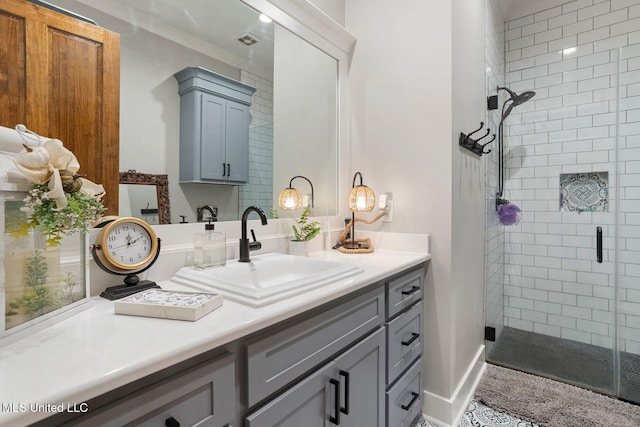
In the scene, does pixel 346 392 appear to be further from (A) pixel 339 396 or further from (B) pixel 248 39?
(B) pixel 248 39

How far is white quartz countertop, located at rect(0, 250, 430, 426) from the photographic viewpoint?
0.45 meters

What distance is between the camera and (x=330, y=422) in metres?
1.01

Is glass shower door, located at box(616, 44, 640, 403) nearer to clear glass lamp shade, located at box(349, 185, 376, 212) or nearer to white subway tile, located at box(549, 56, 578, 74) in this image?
white subway tile, located at box(549, 56, 578, 74)

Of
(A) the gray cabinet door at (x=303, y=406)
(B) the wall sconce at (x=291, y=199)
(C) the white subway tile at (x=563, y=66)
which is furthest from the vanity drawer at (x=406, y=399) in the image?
(C) the white subway tile at (x=563, y=66)

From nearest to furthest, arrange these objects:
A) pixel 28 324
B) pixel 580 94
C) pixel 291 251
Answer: pixel 28 324 → pixel 291 251 → pixel 580 94

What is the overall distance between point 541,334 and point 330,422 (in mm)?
2447

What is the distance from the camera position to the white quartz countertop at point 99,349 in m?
0.45

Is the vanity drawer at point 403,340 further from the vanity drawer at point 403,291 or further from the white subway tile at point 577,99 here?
the white subway tile at point 577,99

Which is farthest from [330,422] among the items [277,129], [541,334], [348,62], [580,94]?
[580,94]

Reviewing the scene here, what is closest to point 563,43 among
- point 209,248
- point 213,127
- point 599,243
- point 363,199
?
point 599,243

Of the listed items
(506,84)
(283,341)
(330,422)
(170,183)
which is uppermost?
(506,84)

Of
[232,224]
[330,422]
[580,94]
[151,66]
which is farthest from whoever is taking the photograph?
[580,94]

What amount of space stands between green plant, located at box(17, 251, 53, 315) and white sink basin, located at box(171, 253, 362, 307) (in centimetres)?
39

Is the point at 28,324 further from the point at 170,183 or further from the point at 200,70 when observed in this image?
the point at 200,70
